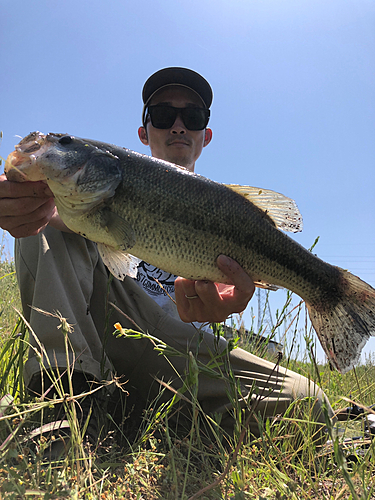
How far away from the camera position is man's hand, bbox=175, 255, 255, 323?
2.27 meters

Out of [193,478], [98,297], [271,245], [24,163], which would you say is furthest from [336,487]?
[24,163]

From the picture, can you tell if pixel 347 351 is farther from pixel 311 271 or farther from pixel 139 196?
pixel 139 196

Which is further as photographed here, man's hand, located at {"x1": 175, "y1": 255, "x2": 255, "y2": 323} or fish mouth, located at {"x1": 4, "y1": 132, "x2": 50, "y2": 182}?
man's hand, located at {"x1": 175, "y1": 255, "x2": 255, "y2": 323}

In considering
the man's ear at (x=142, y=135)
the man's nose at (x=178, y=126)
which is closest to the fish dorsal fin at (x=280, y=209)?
the man's nose at (x=178, y=126)

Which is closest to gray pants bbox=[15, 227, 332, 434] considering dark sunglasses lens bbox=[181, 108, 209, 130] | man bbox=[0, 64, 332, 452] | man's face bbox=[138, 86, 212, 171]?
man bbox=[0, 64, 332, 452]

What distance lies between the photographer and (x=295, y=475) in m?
1.68

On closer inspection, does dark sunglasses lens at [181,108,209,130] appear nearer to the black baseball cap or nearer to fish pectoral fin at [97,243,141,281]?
the black baseball cap

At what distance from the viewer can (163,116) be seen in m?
4.37

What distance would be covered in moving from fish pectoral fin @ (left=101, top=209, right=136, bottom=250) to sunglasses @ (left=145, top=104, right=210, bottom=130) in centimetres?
269

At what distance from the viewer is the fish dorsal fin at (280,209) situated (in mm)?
2430

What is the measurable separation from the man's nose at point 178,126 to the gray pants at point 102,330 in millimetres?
2228

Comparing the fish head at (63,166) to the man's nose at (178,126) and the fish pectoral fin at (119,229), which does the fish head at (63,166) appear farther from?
the man's nose at (178,126)

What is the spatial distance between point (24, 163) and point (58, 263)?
694 millimetres

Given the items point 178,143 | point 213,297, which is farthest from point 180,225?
point 178,143
